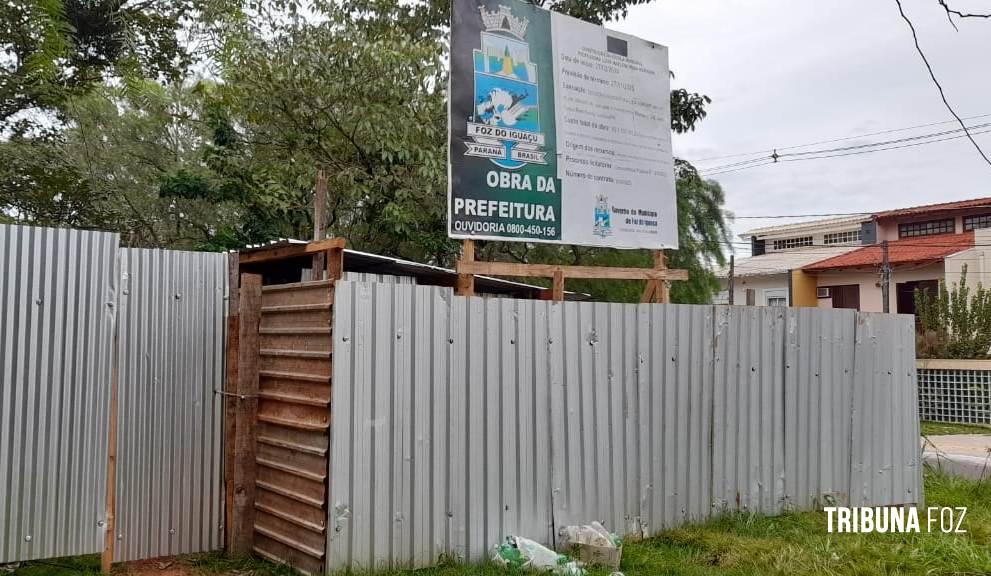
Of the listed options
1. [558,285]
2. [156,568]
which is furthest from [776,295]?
[156,568]

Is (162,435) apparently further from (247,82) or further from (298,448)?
(247,82)

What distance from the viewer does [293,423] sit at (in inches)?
173

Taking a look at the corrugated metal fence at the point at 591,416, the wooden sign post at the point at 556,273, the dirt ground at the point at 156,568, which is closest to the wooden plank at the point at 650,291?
the wooden sign post at the point at 556,273

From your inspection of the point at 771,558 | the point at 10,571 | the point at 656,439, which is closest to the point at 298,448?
the point at 10,571

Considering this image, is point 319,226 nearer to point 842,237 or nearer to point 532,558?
point 532,558

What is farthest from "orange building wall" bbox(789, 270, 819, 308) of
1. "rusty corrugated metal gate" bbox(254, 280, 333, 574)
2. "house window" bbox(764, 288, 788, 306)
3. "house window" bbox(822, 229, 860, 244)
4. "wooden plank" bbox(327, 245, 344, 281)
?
"rusty corrugated metal gate" bbox(254, 280, 333, 574)

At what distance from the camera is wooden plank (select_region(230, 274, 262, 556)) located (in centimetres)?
471

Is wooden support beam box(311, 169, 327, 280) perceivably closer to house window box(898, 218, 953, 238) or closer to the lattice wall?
the lattice wall

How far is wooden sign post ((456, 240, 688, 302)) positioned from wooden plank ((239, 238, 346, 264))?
0.88 metres

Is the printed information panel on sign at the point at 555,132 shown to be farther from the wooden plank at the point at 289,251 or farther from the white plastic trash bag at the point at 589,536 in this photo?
the white plastic trash bag at the point at 589,536

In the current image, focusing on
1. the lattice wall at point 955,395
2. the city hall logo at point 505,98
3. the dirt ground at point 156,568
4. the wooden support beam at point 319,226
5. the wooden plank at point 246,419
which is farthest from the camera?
the lattice wall at point 955,395

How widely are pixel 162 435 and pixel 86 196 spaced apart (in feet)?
28.4

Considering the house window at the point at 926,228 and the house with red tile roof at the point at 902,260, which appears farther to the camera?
the house window at the point at 926,228

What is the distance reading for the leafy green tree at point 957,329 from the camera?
1504 centimetres
